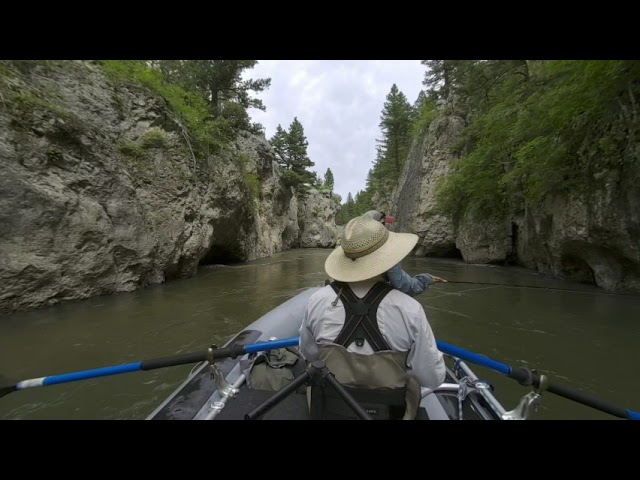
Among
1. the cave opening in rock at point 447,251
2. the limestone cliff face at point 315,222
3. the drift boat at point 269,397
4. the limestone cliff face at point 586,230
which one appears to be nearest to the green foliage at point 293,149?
the limestone cliff face at point 315,222

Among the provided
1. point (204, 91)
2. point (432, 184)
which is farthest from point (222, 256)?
point (432, 184)

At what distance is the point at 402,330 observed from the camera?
1411 millimetres

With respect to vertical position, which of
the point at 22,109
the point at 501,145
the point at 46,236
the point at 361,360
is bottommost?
the point at 361,360

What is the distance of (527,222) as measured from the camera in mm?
10125

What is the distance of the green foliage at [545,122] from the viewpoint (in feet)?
18.5

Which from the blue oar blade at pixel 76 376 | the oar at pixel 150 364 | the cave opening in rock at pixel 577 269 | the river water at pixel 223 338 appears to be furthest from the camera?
the cave opening in rock at pixel 577 269

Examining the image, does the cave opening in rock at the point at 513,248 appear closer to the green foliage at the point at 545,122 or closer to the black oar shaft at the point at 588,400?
the green foliage at the point at 545,122

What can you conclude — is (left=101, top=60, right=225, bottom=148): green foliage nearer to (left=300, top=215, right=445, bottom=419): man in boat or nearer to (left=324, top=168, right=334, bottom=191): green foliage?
(left=300, top=215, right=445, bottom=419): man in boat

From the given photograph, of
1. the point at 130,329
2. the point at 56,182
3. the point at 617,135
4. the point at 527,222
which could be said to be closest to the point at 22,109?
Result: the point at 56,182

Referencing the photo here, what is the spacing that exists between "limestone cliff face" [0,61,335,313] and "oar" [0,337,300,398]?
175 inches

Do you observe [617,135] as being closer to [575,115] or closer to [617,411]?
[575,115]

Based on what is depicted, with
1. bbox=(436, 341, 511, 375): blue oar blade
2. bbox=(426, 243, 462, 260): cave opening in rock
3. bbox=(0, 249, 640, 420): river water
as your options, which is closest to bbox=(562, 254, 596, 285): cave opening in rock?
bbox=(0, 249, 640, 420): river water

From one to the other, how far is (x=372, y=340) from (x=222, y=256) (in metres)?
15.9
